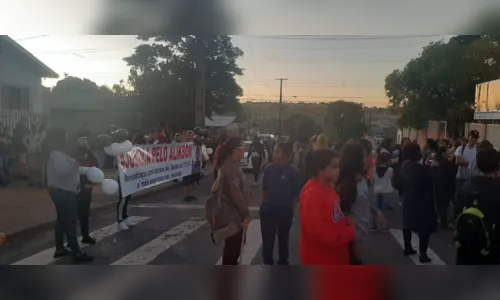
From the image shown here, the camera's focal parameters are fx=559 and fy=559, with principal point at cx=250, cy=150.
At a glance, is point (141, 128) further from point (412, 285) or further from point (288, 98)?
point (412, 285)

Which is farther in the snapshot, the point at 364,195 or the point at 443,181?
the point at 443,181

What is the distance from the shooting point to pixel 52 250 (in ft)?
8.63

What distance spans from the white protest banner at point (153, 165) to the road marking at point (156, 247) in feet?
0.88

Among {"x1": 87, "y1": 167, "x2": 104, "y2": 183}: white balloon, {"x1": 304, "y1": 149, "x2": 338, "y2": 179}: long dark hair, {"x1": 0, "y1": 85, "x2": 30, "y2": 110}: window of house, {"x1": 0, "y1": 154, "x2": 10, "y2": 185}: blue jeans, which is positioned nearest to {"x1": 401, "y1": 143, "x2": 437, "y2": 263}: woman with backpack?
{"x1": 304, "y1": 149, "x2": 338, "y2": 179}: long dark hair

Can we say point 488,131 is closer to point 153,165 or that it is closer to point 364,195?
point 364,195

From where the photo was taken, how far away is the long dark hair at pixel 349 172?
2.50 m

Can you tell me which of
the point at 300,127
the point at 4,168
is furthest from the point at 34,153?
the point at 300,127

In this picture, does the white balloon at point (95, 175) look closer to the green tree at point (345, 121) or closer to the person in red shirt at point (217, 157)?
the person in red shirt at point (217, 157)

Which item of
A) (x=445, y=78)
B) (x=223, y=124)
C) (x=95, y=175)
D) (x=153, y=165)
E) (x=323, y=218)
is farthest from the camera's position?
(x=153, y=165)

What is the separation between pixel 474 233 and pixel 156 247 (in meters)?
1.53

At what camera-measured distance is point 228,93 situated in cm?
263

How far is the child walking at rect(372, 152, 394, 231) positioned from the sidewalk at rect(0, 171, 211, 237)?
111 centimetres

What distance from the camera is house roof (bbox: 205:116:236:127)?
2700 mm

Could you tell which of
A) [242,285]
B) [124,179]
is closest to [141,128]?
[124,179]
